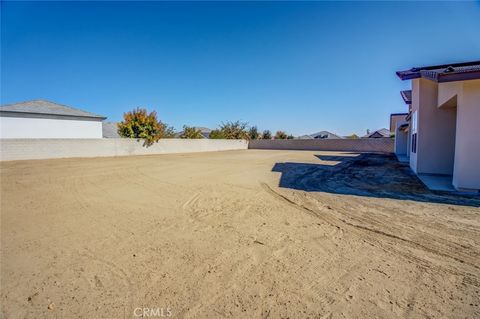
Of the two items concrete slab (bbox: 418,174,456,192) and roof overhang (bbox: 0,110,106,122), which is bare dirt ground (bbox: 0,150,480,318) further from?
roof overhang (bbox: 0,110,106,122)

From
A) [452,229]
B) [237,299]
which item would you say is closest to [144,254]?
[237,299]

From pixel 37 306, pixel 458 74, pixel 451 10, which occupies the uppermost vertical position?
pixel 451 10

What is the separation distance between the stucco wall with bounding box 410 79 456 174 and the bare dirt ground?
11.5ft

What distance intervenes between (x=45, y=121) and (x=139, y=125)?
8.35 meters

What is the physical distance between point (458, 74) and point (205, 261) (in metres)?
6.75

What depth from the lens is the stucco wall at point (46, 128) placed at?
59.0 ft

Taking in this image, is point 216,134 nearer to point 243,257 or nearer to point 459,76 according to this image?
point 459,76

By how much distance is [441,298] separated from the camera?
76.4 inches

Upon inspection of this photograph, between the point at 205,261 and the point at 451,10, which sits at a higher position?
the point at 451,10

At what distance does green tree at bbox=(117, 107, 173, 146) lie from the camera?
19062mm

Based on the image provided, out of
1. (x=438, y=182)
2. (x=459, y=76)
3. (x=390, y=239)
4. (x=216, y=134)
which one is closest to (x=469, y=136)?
(x=459, y=76)

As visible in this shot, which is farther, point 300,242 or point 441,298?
point 300,242

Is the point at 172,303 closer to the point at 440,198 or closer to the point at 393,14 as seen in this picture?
the point at 440,198

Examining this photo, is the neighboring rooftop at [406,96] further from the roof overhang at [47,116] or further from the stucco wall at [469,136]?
the roof overhang at [47,116]
